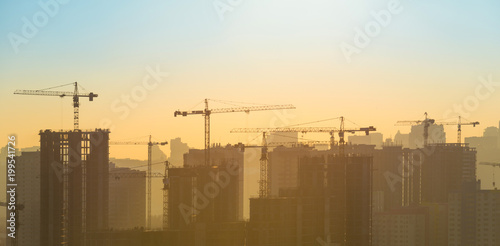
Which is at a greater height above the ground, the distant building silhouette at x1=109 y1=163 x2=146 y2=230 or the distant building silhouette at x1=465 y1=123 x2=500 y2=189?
the distant building silhouette at x1=465 y1=123 x2=500 y2=189

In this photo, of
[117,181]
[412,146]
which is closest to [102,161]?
[117,181]

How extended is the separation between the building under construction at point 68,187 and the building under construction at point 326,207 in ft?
48.0

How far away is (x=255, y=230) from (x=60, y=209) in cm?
1687

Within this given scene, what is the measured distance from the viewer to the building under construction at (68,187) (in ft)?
209

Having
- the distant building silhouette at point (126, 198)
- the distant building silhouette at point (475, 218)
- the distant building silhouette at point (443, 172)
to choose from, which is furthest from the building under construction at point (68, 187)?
the distant building silhouette at point (443, 172)

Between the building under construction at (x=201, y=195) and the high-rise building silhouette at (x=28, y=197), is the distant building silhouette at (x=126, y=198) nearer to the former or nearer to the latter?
the high-rise building silhouette at (x=28, y=197)

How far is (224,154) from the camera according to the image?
103125mm

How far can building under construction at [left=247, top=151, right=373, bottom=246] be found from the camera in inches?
2269

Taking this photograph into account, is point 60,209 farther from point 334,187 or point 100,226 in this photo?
point 334,187

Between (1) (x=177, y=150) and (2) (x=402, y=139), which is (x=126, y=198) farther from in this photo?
(2) (x=402, y=139)


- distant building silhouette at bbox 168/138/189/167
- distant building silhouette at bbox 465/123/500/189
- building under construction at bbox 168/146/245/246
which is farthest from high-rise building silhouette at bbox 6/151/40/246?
distant building silhouette at bbox 465/123/500/189

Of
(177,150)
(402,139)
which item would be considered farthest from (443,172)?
(177,150)

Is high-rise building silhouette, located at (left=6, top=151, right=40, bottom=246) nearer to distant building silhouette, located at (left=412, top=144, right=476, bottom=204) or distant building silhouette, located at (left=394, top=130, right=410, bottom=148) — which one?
distant building silhouette, located at (left=412, top=144, right=476, bottom=204)

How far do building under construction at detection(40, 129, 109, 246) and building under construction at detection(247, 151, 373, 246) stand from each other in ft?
48.0
